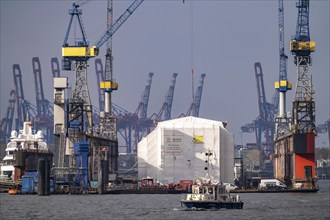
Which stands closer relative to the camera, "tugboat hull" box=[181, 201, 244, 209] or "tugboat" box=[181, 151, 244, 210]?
"tugboat hull" box=[181, 201, 244, 209]

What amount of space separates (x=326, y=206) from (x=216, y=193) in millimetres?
24667

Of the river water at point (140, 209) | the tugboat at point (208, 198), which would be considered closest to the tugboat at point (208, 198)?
the tugboat at point (208, 198)

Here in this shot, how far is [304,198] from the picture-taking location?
182m

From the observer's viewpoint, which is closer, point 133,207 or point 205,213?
point 205,213

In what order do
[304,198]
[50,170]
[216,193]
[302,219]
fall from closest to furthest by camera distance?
[302,219] → [216,193] → [304,198] → [50,170]

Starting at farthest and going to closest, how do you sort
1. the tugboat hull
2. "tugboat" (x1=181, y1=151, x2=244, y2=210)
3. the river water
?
"tugboat" (x1=181, y1=151, x2=244, y2=210), the tugboat hull, the river water

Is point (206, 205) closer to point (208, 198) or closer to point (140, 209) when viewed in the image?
point (208, 198)

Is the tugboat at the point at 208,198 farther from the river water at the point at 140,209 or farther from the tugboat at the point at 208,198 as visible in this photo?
the river water at the point at 140,209

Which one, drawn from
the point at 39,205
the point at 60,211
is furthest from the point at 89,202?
the point at 60,211

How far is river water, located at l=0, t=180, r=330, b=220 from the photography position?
426 feet

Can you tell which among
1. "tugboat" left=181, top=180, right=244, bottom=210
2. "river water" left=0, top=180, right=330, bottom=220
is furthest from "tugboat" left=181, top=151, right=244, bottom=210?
"river water" left=0, top=180, right=330, bottom=220

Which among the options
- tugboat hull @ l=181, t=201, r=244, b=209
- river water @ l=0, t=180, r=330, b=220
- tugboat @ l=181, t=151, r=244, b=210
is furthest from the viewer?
tugboat @ l=181, t=151, r=244, b=210

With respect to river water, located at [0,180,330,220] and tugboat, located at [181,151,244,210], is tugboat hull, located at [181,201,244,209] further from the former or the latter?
river water, located at [0,180,330,220]

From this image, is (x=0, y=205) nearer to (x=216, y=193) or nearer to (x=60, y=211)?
(x=60, y=211)
